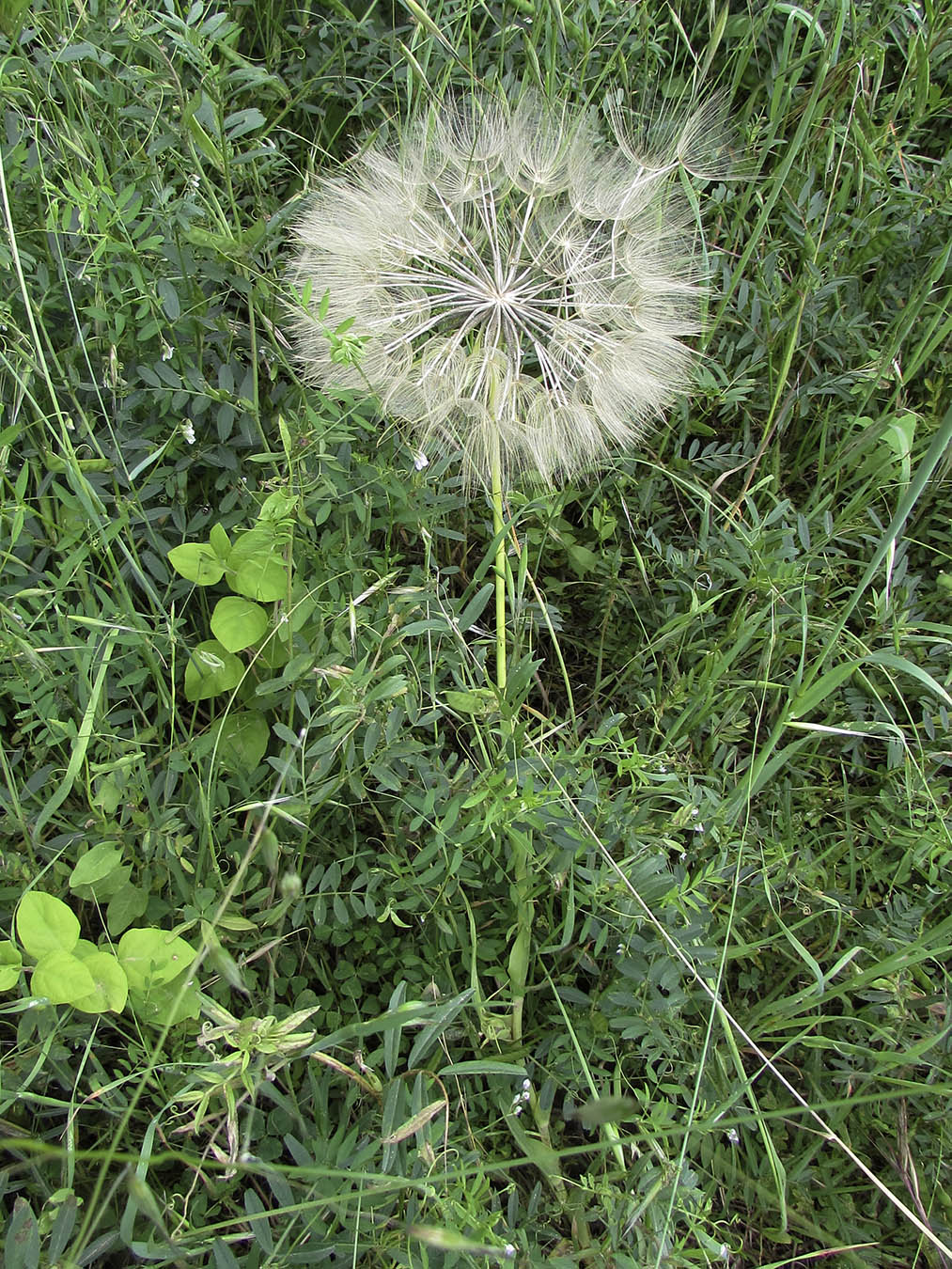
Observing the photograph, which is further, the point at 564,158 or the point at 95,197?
the point at 564,158

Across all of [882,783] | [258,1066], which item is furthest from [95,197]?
[882,783]

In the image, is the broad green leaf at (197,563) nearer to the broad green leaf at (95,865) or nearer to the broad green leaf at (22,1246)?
the broad green leaf at (95,865)

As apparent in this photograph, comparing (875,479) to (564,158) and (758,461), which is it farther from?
(564,158)

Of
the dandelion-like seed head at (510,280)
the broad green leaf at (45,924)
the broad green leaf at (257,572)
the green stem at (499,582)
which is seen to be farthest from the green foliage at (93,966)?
the dandelion-like seed head at (510,280)

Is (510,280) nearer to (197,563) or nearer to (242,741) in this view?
(197,563)

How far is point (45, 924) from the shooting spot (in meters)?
1.65

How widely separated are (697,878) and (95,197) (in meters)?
1.82

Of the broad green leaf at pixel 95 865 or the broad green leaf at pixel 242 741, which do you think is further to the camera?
the broad green leaf at pixel 242 741

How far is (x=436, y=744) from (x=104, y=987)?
74 cm

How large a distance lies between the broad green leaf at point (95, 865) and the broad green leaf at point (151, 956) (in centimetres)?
14

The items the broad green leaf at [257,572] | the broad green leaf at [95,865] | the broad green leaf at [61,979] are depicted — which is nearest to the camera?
the broad green leaf at [61,979]

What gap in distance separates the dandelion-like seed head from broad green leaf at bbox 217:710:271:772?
2.28 ft

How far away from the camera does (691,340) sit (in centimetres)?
263

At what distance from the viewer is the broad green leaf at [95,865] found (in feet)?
5.84
